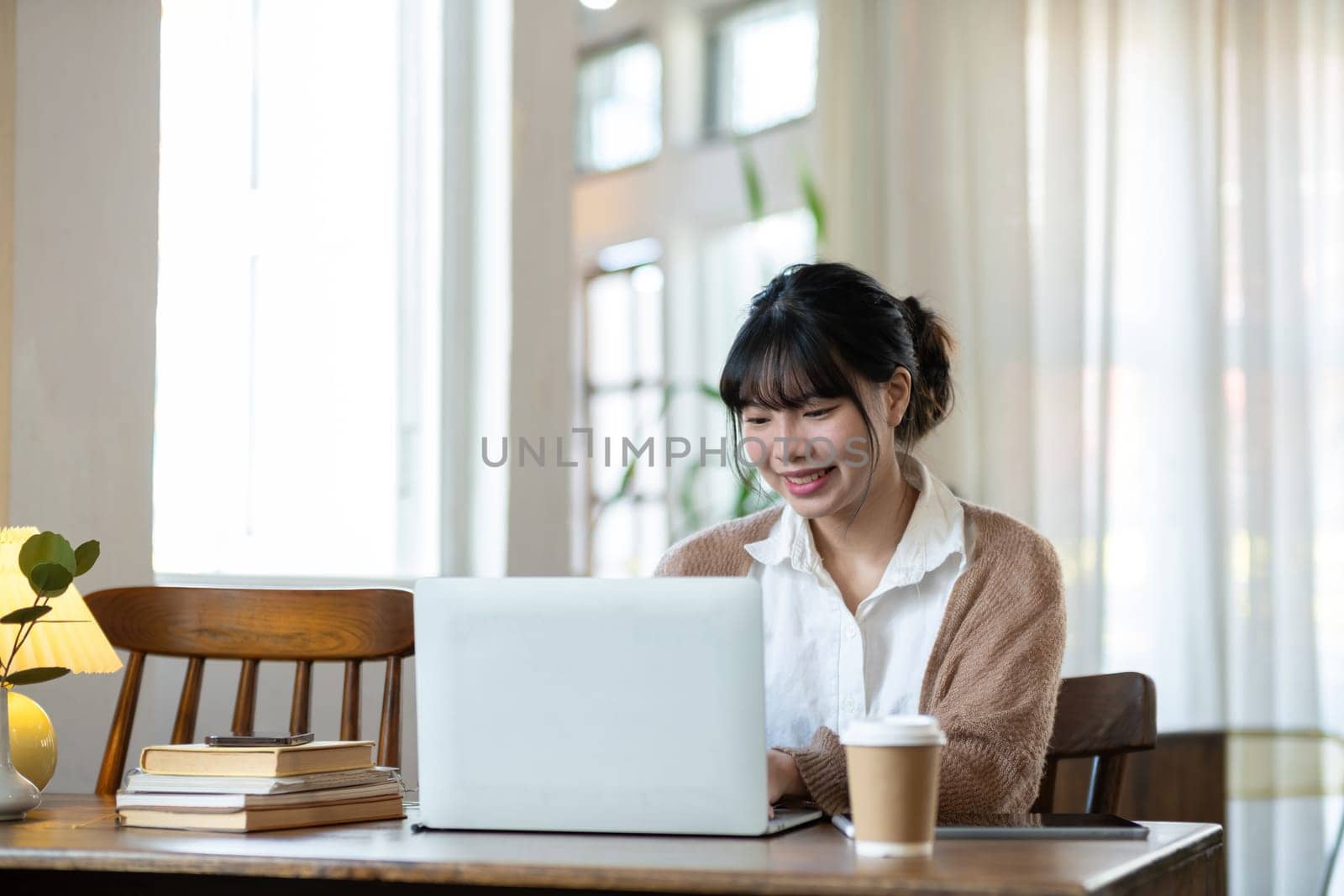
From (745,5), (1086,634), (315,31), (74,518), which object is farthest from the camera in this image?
(745,5)

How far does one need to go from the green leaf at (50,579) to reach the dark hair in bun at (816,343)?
2.42 ft

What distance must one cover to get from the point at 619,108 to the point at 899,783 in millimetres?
4131

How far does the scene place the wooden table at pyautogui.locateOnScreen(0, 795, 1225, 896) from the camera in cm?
96

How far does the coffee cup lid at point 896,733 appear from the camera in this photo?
1.05 meters

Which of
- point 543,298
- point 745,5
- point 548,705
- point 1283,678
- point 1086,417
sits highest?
point 745,5

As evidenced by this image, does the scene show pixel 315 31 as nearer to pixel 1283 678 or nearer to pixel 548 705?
pixel 548 705

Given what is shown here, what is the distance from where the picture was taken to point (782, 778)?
4.36 ft

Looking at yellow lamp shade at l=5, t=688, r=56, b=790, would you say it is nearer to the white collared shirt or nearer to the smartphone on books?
the smartphone on books

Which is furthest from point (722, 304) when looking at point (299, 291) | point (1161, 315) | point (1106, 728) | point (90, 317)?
point (1106, 728)

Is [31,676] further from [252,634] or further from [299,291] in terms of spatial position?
[299,291]

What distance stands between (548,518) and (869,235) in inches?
40.5

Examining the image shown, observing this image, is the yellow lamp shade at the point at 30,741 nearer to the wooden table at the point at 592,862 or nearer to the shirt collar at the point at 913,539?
the wooden table at the point at 592,862

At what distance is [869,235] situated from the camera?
10.8 feet

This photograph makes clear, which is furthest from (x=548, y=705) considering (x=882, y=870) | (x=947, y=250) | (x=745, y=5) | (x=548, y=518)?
(x=745, y=5)
